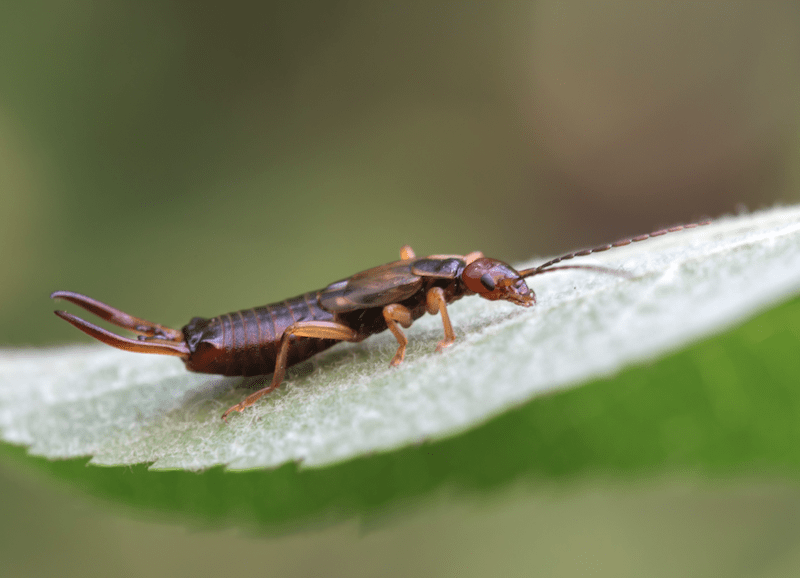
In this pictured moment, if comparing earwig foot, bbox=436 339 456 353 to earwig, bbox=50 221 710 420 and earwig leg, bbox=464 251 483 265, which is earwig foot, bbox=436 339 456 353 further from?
earwig leg, bbox=464 251 483 265

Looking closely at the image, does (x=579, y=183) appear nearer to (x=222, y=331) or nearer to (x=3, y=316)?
(x=222, y=331)

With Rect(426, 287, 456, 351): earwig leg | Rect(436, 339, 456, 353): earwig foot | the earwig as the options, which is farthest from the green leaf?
the earwig

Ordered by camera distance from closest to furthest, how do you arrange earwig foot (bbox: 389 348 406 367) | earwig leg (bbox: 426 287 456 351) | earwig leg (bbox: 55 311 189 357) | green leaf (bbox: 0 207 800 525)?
1. green leaf (bbox: 0 207 800 525)
2. earwig foot (bbox: 389 348 406 367)
3. earwig leg (bbox: 55 311 189 357)
4. earwig leg (bbox: 426 287 456 351)

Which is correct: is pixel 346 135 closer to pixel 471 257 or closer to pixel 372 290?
pixel 471 257

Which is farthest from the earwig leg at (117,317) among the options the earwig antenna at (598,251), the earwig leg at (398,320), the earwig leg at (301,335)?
the earwig antenna at (598,251)

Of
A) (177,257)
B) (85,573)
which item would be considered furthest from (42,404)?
(177,257)

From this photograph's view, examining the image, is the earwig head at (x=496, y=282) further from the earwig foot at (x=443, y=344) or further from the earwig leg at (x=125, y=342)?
the earwig leg at (x=125, y=342)

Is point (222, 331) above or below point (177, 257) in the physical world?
below

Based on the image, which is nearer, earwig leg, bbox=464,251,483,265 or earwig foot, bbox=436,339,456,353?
earwig foot, bbox=436,339,456,353

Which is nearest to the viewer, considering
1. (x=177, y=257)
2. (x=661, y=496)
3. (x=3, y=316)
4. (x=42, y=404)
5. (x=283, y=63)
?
(x=661, y=496)
